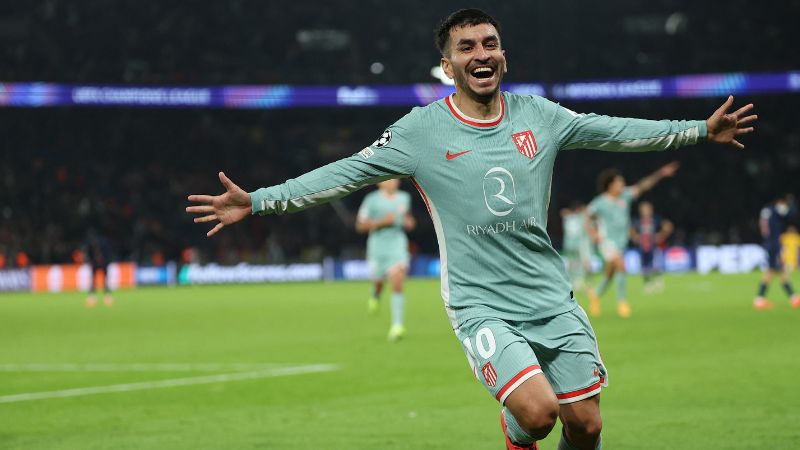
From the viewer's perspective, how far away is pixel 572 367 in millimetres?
5934

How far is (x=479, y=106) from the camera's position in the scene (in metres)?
6.12

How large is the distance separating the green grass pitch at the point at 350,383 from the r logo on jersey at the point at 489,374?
2651 mm

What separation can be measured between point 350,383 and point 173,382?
198cm

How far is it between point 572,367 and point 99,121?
46944 millimetres

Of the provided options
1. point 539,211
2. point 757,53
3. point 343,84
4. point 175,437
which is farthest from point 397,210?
point 757,53

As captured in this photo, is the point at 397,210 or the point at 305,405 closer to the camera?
the point at 305,405

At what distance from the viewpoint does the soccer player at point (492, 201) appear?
5.91m

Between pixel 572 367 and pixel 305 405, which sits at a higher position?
pixel 572 367

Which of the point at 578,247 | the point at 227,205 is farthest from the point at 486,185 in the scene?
the point at 578,247

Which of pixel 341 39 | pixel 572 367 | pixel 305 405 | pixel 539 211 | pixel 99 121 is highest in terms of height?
pixel 341 39

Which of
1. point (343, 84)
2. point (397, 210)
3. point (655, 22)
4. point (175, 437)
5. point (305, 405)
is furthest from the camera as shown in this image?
point (655, 22)

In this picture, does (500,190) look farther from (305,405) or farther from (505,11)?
(505,11)

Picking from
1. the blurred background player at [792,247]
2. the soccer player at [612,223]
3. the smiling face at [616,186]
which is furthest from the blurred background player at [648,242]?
the smiling face at [616,186]

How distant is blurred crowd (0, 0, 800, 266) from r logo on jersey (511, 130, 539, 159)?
3904 centimetres
